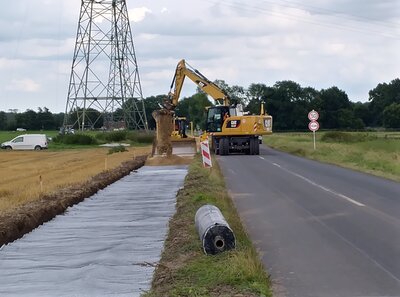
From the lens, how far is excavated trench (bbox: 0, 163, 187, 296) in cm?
839

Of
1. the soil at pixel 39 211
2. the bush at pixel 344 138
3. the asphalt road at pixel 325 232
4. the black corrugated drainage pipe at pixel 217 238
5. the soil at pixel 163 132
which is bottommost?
the bush at pixel 344 138

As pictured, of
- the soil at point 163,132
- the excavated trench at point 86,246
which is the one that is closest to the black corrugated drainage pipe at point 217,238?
the excavated trench at point 86,246

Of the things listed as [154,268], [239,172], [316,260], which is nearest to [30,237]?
[154,268]

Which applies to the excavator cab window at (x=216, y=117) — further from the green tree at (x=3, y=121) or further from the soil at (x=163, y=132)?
the green tree at (x=3, y=121)

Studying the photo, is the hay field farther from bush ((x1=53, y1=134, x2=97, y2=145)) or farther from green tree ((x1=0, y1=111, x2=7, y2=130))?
green tree ((x1=0, y1=111, x2=7, y2=130))

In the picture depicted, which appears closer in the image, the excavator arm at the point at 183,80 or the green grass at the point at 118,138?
the excavator arm at the point at 183,80

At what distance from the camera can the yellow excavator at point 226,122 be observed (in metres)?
44.0

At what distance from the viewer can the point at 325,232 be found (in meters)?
12.6

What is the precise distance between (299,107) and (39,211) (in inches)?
5029

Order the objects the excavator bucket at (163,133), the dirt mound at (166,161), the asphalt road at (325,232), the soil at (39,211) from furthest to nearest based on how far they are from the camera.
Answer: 1. the excavator bucket at (163,133)
2. the dirt mound at (166,161)
3. the soil at (39,211)
4. the asphalt road at (325,232)

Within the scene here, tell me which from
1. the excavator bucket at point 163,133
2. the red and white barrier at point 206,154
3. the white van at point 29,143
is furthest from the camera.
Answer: the white van at point 29,143

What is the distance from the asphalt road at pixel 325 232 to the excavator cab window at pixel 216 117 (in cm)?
2089

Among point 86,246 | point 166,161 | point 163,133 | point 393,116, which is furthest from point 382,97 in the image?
point 86,246

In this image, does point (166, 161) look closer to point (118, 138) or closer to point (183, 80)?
point (183, 80)
